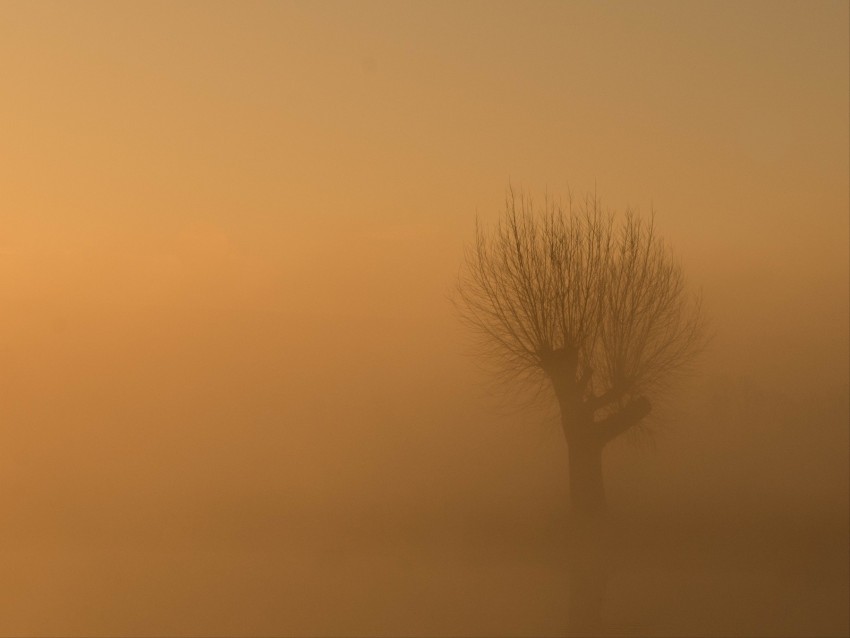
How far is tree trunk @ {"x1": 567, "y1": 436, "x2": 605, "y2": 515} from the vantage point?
21672 mm

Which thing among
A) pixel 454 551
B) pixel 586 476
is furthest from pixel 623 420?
pixel 454 551

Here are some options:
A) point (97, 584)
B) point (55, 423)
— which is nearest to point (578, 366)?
point (97, 584)

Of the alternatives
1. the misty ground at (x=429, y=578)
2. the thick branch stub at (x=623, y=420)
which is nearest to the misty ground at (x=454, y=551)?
the misty ground at (x=429, y=578)

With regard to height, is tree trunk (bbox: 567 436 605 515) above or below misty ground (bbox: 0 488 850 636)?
above

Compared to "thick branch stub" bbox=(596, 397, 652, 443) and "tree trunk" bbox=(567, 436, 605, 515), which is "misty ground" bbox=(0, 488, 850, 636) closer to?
"tree trunk" bbox=(567, 436, 605, 515)

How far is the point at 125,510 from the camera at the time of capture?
27.5 metres

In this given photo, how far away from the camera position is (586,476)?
21.8 m

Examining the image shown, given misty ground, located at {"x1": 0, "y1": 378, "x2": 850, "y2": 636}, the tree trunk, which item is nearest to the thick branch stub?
the tree trunk

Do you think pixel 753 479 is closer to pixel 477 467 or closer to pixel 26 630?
pixel 477 467

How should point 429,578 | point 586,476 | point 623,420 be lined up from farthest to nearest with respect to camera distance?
point 586,476 < point 623,420 < point 429,578

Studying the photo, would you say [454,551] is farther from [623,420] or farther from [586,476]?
[623,420]

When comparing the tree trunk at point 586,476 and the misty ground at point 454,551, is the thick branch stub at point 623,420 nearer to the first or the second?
the tree trunk at point 586,476

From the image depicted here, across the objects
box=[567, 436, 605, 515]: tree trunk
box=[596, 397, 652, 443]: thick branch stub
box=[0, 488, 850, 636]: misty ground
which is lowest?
box=[0, 488, 850, 636]: misty ground

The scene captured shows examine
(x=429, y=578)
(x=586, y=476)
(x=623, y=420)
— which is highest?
(x=623, y=420)
